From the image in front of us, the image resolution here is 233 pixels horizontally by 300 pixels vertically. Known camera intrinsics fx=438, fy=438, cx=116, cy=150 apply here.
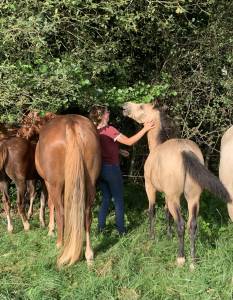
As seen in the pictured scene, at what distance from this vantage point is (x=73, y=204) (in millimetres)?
5273

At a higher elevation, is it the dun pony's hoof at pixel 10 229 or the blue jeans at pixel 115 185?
the blue jeans at pixel 115 185

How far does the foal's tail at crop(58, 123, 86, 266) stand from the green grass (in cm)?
19

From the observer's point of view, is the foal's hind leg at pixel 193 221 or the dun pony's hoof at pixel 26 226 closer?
the foal's hind leg at pixel 193 221

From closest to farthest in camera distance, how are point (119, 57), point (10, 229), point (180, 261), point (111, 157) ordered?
point (180, 261) < point (111, 157) < point (10, 229) < point (119, 57)

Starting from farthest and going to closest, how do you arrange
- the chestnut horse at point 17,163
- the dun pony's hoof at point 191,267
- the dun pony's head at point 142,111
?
the chestnut horse at point 17,163
the dun pony's head at point 142,111
the dun pony's hoof at point 191,267

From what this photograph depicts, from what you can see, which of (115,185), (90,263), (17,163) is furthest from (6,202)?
(90,263)

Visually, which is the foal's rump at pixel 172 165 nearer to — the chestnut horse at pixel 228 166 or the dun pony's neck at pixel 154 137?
the chestnut horse at pixel 228 166

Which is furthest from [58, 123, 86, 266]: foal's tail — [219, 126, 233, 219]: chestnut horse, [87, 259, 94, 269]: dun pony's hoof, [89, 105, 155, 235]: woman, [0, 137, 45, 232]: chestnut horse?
[0, 137, 45, 232]: chestnut horse

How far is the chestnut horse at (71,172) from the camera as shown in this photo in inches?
207

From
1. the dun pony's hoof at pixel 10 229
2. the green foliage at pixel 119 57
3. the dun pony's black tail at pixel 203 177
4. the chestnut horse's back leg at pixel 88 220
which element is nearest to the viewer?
the dun pony's black tail at pixel 203 177

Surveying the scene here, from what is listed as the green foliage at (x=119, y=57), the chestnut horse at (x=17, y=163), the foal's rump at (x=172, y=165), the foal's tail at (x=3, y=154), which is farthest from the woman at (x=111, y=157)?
the foal's tail at (x=3, y=154)

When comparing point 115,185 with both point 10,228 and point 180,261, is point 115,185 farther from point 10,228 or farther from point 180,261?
point 10,228

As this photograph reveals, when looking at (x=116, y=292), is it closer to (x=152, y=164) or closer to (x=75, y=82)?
(x=152, y=164)

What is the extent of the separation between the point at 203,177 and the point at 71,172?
157cm
